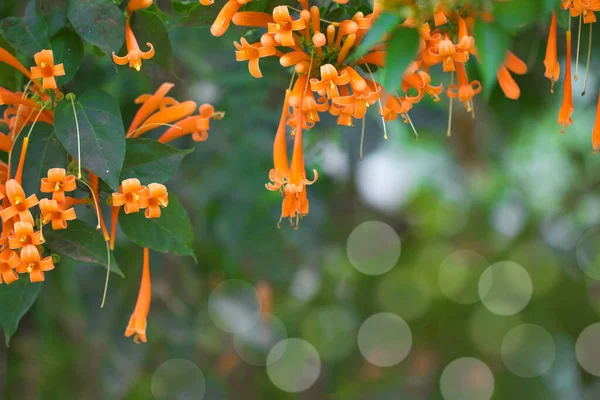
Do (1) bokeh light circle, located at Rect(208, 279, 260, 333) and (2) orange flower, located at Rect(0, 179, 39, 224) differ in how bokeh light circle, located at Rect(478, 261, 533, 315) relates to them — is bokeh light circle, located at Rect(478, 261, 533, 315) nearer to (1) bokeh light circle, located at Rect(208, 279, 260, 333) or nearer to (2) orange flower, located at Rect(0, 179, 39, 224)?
(1) bokeh light circle, located at Rect(208, 279, 260, 333)

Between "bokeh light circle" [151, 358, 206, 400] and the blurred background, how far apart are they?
1 cm

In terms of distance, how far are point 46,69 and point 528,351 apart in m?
3.13

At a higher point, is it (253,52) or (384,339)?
(253,52)

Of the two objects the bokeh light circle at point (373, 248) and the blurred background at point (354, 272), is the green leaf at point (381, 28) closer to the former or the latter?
the blurred background at point (354, 272)

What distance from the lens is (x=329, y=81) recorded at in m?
0.73

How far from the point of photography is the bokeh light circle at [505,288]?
328 centimetres

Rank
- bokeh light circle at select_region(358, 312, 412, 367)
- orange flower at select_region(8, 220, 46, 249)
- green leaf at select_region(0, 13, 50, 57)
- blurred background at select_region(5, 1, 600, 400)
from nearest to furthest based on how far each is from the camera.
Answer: orange flower at select_region(8, 220, 46, 249) < green leaf at select_region(0, 13, 50, 57) < blurred background at select_region(5, 1, 600, 400) < bokeh light circle at select_region(358, 312, 412, 367)

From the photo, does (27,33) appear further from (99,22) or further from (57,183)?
(57,183)

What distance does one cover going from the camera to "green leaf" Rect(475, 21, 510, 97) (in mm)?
551

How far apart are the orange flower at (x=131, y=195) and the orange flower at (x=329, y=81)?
0.68 ft

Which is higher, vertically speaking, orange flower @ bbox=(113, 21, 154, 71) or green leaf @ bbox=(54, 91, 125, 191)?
orange flower @ bbox=(113, 21, 154, 71)

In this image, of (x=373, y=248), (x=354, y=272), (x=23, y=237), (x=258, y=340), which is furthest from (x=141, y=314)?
(x=373, y=248)

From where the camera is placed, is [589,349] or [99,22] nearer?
[99,22]

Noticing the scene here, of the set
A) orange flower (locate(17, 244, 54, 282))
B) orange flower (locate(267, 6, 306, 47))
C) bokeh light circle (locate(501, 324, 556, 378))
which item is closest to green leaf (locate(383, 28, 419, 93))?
orange flower (locate(267, 6, 306, 47))
